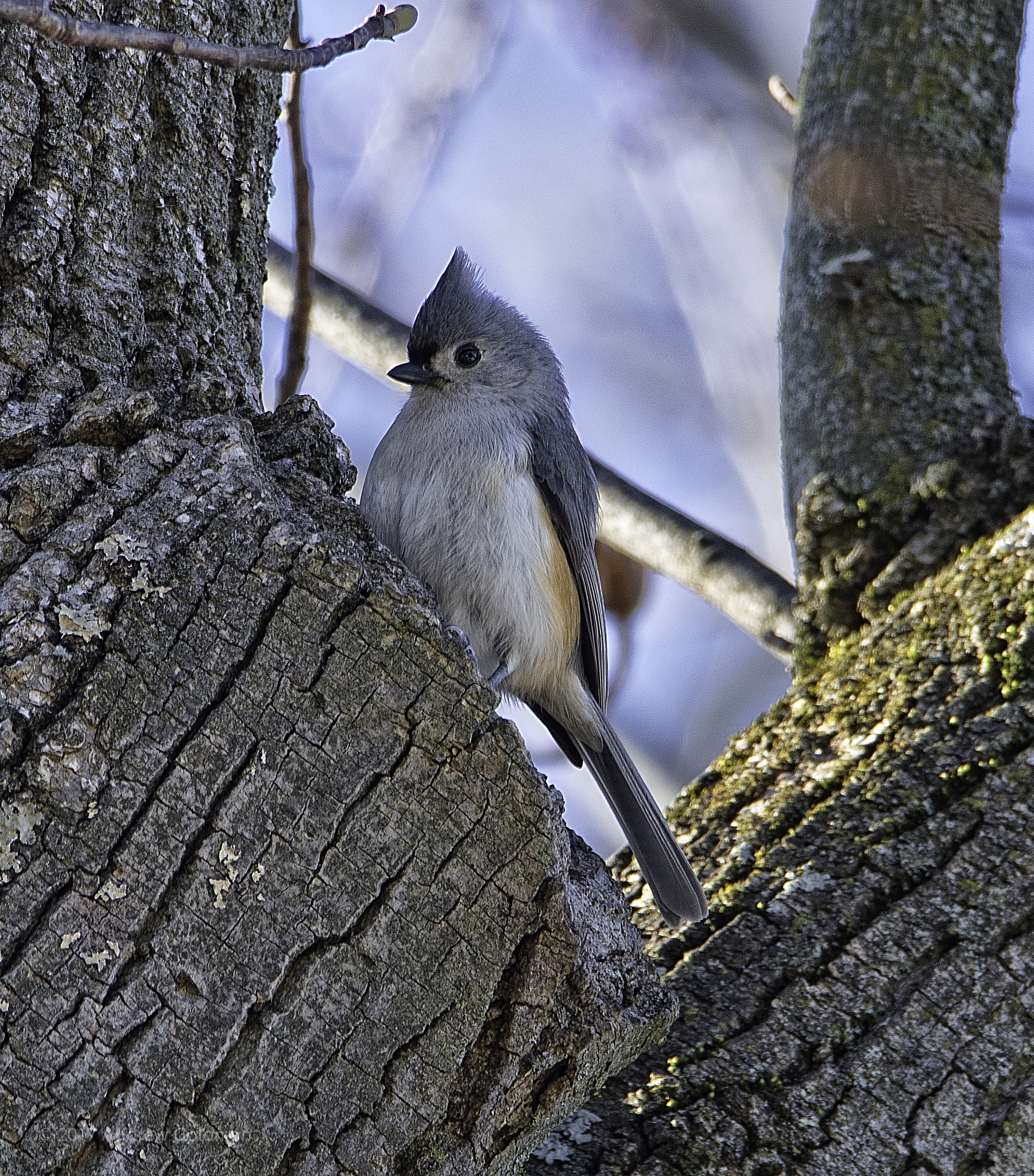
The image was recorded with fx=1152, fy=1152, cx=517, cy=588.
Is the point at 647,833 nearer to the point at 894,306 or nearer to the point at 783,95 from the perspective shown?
the point at 894,306

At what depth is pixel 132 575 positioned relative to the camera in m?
1.21

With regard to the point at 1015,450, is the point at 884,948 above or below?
below

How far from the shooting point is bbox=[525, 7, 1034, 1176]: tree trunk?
1.54 meters

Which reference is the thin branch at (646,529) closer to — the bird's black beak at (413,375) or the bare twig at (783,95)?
the bird's black beak at (413,375)

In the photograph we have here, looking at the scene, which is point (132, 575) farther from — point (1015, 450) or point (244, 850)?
point (1015, 450)

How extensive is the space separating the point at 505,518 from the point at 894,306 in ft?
3.33

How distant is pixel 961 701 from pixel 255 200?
56.5 inches

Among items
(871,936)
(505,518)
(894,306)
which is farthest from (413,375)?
(871,936)

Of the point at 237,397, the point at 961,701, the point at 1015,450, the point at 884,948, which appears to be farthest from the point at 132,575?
the point at 1015,450

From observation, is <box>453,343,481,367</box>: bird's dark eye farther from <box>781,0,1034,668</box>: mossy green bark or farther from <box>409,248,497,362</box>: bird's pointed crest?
<box>781,0,1034,668</box>: mossy green bark

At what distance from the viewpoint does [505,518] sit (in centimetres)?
225

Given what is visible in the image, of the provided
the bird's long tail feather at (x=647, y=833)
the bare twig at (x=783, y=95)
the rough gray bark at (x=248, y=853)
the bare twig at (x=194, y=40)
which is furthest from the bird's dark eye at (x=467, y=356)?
the bare twig at (x=194, y=40)

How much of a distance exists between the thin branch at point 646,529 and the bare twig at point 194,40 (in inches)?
59.9

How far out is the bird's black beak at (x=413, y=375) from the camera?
2582 millimetres
